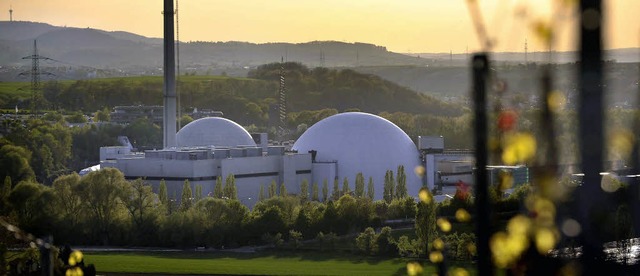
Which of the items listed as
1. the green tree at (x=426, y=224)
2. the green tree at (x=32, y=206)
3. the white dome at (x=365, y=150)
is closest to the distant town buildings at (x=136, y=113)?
the white dome at (x=365, y=150)

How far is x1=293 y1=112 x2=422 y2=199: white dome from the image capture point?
48.2 metres

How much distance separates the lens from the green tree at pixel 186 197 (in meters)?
38.3

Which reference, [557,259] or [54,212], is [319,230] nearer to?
[54,212]

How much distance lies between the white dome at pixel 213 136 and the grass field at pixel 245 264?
22462 millimetres

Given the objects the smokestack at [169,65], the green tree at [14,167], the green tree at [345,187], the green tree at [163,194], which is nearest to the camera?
the green tree at [163,194]

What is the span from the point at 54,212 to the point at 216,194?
790cm

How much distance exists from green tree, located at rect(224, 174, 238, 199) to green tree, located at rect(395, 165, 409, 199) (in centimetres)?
584

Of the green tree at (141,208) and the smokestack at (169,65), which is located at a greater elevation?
the smokestack at (169,65)

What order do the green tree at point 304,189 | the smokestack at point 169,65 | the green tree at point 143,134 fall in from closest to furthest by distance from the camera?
1. the green tree at point 304,189
2. the smokestack at point 169,65
3. the green tree at point 143,134

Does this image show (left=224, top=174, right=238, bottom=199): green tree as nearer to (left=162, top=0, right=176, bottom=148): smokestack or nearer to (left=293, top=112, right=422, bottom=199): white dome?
(left=293, top=112, right=422, bottom=199): white dome

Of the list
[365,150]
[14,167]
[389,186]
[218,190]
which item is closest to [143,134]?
[14,167]

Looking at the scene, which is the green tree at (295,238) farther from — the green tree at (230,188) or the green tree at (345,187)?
the green tree at (345,187)

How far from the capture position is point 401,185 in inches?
1741

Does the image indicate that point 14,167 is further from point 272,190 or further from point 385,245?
point 385,245
